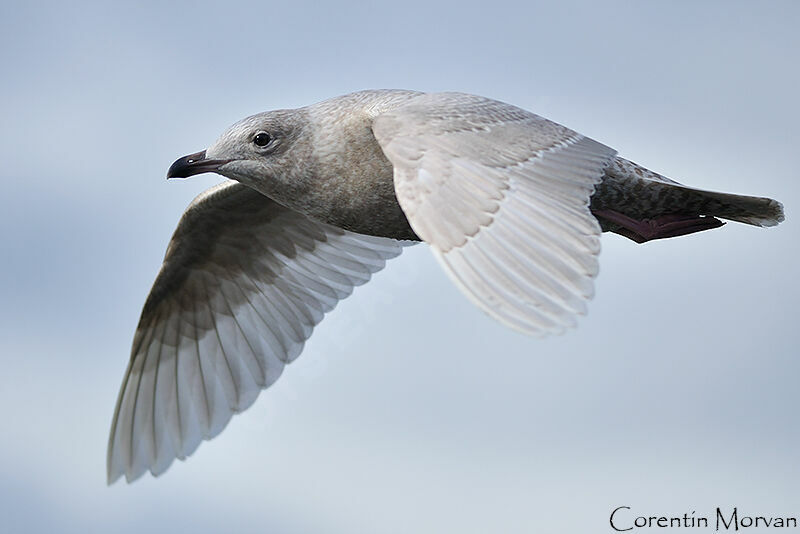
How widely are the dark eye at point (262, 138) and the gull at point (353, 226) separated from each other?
0.05 ft

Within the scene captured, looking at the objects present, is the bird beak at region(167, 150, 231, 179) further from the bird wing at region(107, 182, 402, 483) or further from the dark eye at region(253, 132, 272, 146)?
the bird wing at region(107, 182, 402, 483)

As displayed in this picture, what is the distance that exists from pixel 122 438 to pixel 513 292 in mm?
5655

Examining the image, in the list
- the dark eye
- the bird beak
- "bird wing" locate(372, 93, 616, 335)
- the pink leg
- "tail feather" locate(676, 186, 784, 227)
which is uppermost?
"tail feather" locate(676, 186, 784, 227)

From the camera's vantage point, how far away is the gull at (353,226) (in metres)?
5.83

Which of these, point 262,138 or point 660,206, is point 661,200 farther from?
point 262,138

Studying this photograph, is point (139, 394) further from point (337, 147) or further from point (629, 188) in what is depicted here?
point (629, 188)

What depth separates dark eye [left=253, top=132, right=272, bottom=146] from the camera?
795cm

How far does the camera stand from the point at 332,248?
10.4 meters

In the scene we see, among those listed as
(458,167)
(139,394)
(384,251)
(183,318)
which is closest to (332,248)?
(384,251)

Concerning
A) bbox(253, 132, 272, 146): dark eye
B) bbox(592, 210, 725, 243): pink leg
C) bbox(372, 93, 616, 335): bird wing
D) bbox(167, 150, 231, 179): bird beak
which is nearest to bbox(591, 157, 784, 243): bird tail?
bbox(592, 210, 725, 243): pink leg

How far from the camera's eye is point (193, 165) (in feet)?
26.6

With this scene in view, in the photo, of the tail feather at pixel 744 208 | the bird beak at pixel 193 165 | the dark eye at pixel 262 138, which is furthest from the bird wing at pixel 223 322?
the tail feather at pixel 744 208

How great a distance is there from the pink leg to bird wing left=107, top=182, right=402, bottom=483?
2623 millimetres

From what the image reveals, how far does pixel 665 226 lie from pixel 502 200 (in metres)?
2.60
